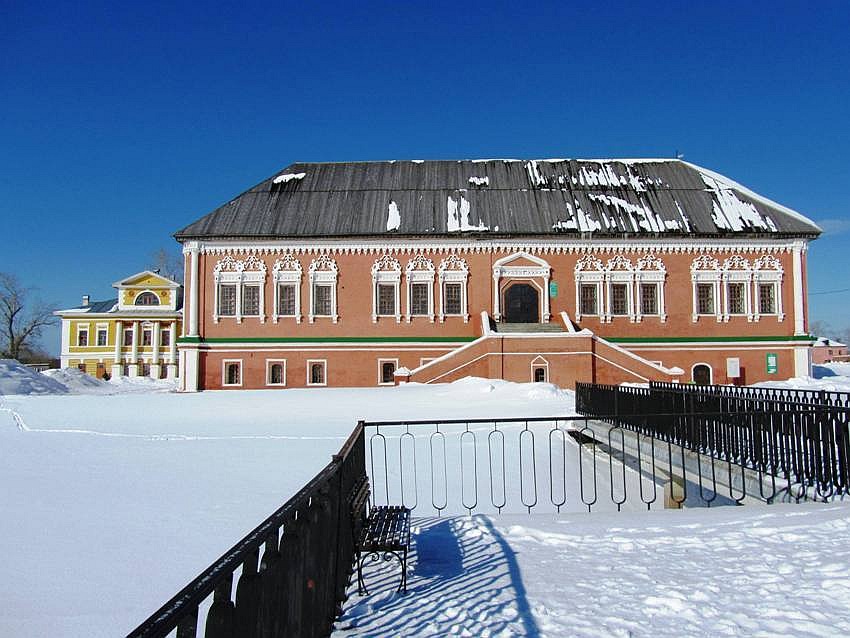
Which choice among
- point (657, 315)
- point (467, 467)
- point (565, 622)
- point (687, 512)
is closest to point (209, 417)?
point (467, 467)

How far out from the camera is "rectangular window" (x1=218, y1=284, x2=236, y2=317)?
31.4 metres

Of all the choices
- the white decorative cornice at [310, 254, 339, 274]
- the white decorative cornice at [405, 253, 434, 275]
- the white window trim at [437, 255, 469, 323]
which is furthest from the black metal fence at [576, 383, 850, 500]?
the white decorative cornice at [310, 254, 339, 274]

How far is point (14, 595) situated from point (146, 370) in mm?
54022

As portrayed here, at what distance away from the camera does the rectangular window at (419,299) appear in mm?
31250

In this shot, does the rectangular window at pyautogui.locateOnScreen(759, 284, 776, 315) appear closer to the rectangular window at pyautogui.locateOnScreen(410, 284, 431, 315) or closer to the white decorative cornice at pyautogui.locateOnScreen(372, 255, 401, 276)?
the rectangular window at pyautogui.locateOnScreen(410, 284, 431, 315)

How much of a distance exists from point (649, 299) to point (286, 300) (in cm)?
1796

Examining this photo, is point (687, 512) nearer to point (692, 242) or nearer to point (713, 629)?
point (713, 629)

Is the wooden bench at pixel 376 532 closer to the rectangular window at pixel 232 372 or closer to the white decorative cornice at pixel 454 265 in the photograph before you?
the white decorative cornice at pixel 454 265

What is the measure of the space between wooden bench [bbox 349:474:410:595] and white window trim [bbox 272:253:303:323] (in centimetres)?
2587

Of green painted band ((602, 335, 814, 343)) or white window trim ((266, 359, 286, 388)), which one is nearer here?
white window trim ((266, 359, 286, 388))

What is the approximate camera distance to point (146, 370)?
55188 millimetres

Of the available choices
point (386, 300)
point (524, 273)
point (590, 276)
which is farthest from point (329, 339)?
point (590, 276)

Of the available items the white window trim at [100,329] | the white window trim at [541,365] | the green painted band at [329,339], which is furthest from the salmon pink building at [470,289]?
the white window trim at [100,329]

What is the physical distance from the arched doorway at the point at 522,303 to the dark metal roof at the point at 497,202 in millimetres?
2775
